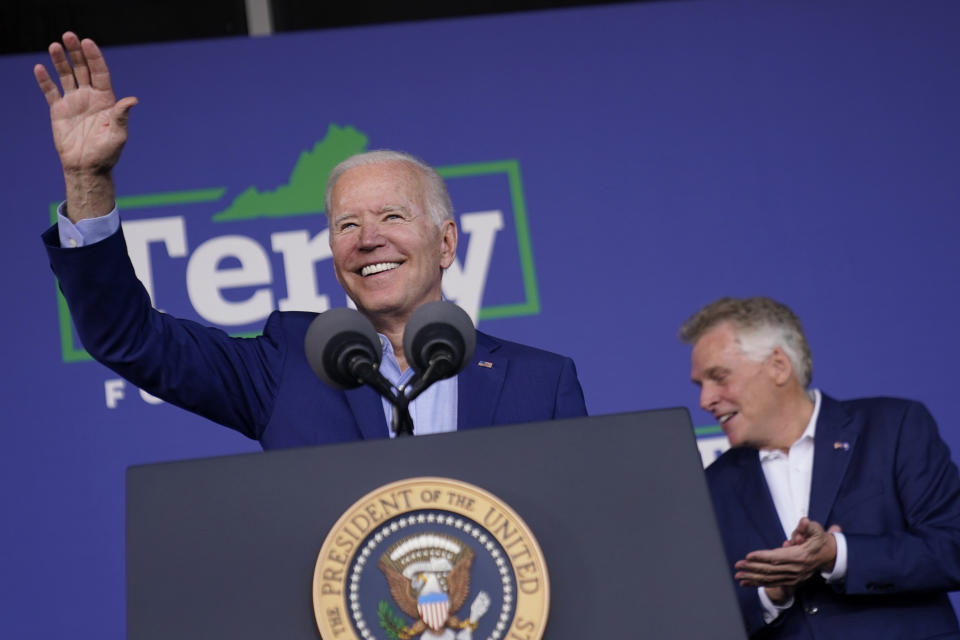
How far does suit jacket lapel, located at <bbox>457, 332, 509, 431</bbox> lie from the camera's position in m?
1.80

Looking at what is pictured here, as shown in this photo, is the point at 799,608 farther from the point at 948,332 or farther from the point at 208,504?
the point at 208,504

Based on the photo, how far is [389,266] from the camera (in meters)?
1.99

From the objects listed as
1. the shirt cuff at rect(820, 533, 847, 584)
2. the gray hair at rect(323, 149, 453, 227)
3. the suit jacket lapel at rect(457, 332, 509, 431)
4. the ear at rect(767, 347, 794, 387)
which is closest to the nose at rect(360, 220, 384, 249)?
the gray hair at rect(323, 149, 453, 227)

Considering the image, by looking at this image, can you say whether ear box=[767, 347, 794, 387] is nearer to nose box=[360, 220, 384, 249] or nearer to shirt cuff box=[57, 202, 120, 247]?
nose box=[360, 220, 384, 249]

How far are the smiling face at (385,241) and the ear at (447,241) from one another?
2 cm

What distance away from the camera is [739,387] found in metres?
3.03

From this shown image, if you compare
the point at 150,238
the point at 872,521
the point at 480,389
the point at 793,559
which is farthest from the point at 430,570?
the point at 150,238

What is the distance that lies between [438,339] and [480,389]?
1.81 ft

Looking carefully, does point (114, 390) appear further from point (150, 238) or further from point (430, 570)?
point (430, 570)

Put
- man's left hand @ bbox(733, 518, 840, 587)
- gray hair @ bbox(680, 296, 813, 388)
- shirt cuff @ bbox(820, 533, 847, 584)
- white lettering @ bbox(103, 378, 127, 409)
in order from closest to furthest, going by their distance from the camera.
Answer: man's left hand @ bbox(733, 518, 840, 587)
shirt cuff @ bbox(820, 533, 847, 584)
gray hair @ bbox(680, 296, 813, 388)
white lettering @ bbox(103, 378, 127, 409)

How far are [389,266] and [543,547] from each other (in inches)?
33.5

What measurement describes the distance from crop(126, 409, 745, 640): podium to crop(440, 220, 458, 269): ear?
2.91 feet

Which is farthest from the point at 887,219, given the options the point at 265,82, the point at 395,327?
the point at 395,327

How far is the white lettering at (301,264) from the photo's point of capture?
3381mm
